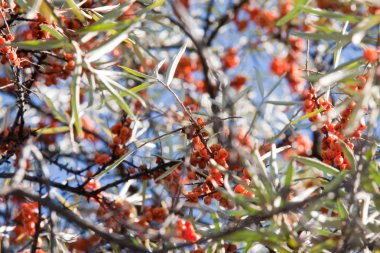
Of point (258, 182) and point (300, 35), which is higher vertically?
point (300, 35)

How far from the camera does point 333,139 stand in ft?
5.25

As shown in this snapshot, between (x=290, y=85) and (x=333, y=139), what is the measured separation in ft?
6.78

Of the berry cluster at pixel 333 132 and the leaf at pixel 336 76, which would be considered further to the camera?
the berry cluster at pixel 333 132

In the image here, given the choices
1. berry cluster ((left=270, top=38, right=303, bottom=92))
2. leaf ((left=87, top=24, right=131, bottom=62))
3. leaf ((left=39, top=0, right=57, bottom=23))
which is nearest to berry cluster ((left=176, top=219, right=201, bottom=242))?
leaf ((left=87, top=24, right=131, bottom=62))

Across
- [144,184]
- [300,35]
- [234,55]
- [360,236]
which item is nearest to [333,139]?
[300,35]

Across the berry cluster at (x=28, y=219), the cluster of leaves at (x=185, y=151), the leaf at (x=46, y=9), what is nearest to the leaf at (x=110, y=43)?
the cluster of leaves at (x=185, y=151)

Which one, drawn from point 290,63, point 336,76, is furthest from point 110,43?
point 290,63

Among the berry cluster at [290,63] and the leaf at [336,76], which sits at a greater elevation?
the leaf at [336,76]

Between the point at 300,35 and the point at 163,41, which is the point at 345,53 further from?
the point at 300,35

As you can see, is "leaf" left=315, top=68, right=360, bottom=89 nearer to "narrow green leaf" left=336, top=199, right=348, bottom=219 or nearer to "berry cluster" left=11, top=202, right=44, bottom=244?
"narrow green leaf" left=336, top=199, right=348, bottom=219

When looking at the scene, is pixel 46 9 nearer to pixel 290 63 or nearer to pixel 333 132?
pixel 333 132

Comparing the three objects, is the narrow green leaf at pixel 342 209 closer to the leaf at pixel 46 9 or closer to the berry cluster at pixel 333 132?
the berry cluster at pixel 333 132

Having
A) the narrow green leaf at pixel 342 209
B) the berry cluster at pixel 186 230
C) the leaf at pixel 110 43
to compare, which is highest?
the leaf at pixel 110 43

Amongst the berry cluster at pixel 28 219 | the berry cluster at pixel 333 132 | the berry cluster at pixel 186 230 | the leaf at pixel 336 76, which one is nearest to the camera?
the leaf at pixel 336 76
